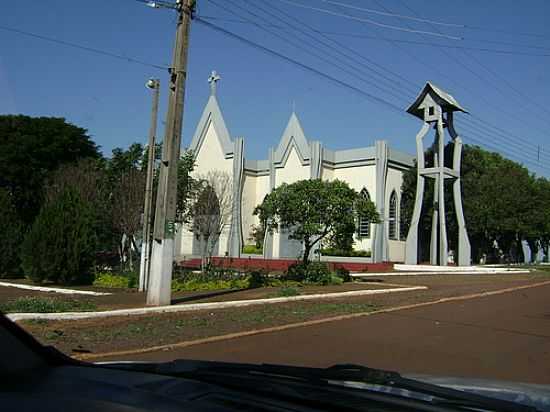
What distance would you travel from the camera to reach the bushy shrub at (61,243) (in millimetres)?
20109

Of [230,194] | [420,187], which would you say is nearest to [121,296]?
[230,194]

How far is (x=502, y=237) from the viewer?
46.9 m

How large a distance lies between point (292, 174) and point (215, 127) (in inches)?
364

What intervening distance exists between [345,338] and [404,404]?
8050 millimetres

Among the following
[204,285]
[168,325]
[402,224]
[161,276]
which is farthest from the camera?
[402,224]

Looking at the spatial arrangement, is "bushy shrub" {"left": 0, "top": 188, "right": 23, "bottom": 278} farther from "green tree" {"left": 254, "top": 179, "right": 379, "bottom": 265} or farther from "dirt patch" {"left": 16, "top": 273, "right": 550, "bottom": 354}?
"dirt patch" {"left": 16, "top": 273, "right": 550, "bottom": 354}

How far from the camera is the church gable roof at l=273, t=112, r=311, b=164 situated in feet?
139

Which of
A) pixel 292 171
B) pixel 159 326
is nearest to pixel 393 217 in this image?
pixel 292 171

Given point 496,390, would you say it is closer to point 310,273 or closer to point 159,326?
point 159,326

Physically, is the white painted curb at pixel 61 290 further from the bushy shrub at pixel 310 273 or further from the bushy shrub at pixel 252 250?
the bushy shrub at pixel 252 250

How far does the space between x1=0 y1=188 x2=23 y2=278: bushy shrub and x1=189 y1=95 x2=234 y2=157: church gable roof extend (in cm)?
2290

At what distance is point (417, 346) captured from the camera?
30.6ft

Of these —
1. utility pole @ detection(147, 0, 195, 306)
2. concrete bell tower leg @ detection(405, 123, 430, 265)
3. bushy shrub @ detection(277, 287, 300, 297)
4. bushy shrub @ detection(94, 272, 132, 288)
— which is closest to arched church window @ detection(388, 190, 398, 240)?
concrete bell tower leg @ detection(405, 123, 430, 265)

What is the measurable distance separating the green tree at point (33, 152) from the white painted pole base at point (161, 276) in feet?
73.3
